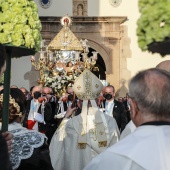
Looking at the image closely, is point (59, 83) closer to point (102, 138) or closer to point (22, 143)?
point (102, 138)

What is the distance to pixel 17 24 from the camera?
3.44 metres

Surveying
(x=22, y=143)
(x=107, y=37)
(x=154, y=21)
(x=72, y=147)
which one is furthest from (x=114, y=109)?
(x=107, y=37)

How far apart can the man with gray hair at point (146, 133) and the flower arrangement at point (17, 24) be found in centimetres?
99

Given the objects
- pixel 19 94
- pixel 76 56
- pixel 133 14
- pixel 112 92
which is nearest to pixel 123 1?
pixel 133 14

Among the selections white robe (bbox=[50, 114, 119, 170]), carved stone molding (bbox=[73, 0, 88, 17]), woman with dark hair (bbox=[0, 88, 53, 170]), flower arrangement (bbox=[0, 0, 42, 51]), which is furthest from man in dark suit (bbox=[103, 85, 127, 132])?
carved stone molding (bbox=[73, 0, 88, 17])

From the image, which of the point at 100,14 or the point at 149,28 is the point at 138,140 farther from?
the point at 100,14

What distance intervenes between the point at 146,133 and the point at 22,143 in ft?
3.86

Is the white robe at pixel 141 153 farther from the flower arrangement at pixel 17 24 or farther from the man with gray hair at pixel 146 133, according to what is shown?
the flower arrangement at pixel 17 24

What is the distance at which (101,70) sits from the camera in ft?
75.1

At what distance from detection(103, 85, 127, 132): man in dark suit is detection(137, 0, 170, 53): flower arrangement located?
669 centimetres

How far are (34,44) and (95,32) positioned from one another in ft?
56.1

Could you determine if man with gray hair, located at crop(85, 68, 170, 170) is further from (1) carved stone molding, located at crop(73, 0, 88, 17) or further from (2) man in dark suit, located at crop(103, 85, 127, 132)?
(1) carved stone molding, located at crop(73, 0, 88, 17)

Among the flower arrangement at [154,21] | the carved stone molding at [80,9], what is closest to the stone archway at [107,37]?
the carved stone molding at [80,9]

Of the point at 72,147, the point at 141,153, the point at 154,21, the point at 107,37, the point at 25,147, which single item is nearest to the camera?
the point at 141,153
